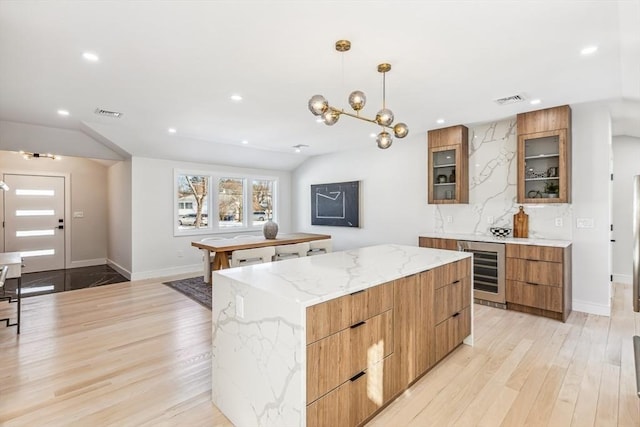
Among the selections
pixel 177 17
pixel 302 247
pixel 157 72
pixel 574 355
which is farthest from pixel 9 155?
pixel 574 355

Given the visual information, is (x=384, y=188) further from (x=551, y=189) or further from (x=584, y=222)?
(x=584, y=222)

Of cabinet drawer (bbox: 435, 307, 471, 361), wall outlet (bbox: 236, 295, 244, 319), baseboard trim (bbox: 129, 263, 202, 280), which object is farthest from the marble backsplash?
baseboard trim (bbox: 129, 263, 202, 280)

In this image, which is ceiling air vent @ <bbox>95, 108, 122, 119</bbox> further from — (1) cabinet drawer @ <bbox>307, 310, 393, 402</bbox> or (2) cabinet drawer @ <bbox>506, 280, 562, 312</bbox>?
(2) cabinet drawer @ <bbox>506, 280, 562, 312</bbox>

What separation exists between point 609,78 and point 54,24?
187 inches

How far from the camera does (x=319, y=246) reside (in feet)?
18.2

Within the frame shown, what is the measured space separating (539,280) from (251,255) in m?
3.66

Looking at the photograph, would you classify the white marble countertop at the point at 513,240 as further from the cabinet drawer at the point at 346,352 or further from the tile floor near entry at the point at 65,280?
the tile floor near entry at the point at 65,280

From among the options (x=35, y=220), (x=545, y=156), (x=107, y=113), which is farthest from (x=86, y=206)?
(x=545, y=156)

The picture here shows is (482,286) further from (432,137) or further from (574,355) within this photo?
(432,137)

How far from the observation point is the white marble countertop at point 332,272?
1.74m

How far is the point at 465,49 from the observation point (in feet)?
8.46

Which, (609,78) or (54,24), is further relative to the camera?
(609,78)

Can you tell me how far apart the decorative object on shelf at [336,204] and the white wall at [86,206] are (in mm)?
4963

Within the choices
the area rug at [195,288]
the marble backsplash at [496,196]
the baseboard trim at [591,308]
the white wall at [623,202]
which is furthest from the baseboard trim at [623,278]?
the area rug at [195,288]
